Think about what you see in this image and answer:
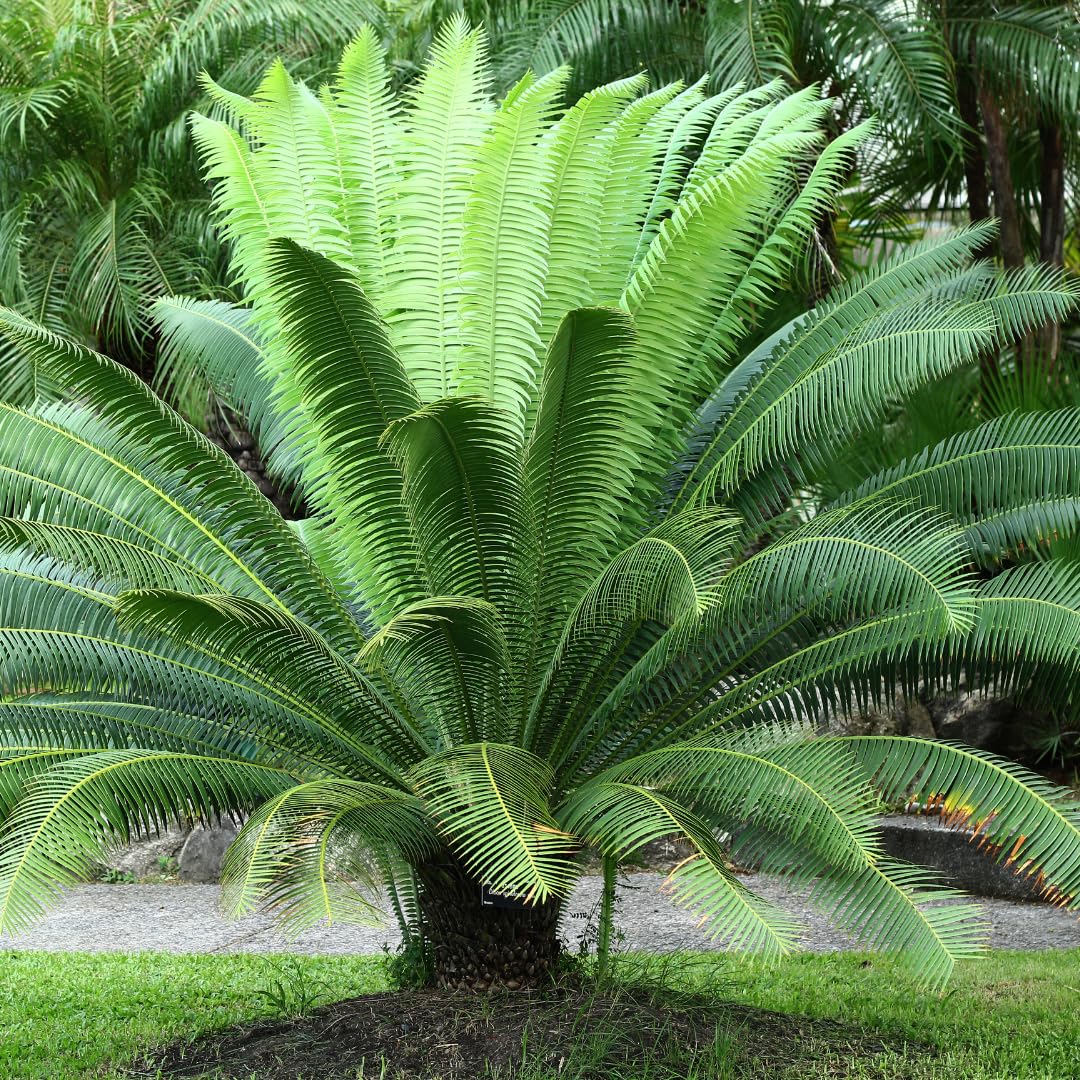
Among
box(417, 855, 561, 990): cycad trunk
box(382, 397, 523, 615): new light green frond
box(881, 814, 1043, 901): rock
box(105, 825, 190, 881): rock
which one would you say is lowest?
box(105, 825, 190, 881): rock

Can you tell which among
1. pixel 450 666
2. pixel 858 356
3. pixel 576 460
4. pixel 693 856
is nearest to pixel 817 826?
pixel 693 856

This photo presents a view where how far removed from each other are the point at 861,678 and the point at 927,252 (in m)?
2.07

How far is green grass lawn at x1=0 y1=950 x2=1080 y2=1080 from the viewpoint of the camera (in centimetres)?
534

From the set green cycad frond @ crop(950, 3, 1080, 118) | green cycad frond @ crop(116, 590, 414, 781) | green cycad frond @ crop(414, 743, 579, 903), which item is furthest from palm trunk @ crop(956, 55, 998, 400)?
green cycad frond @ crop(414, 743, 579, 903)

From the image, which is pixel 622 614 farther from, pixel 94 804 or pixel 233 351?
pixel 233 351

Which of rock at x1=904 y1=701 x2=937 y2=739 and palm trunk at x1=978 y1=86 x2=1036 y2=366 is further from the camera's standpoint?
rock at x1=904 y1=701 x2=937 y2=739

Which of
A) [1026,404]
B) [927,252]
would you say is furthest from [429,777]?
[1026,404]

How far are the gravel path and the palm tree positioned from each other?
4.08 m

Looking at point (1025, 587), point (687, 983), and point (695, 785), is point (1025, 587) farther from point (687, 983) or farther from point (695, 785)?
point (687, 983)

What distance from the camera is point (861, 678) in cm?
508

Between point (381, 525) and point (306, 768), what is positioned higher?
point (381, 525)

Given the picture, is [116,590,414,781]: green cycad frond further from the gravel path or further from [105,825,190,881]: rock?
[105,825,190,881]: rock

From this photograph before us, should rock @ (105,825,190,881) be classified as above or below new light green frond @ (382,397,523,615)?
below

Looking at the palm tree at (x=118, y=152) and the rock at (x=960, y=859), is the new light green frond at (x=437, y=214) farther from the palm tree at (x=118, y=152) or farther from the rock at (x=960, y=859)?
the rock at (x=960, y=859)
